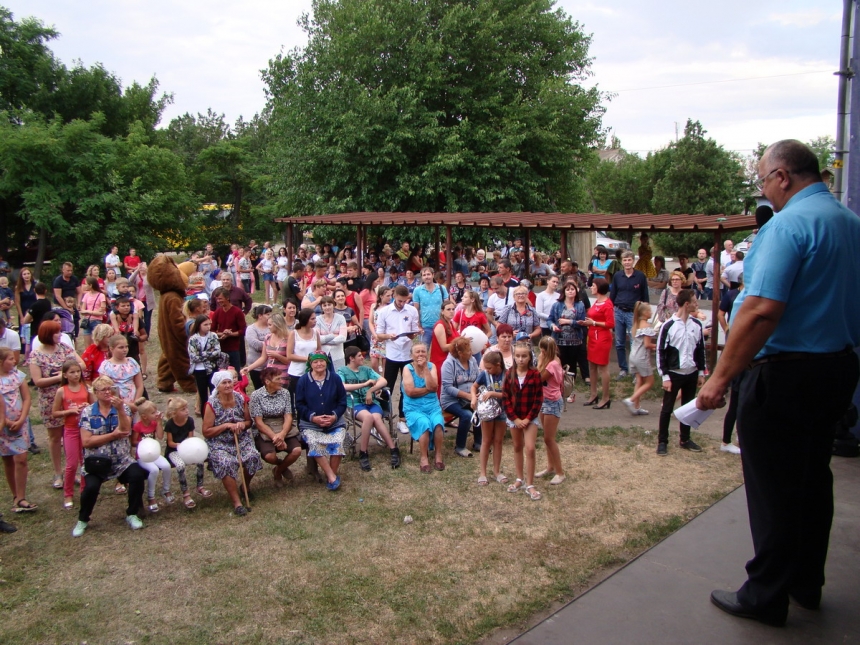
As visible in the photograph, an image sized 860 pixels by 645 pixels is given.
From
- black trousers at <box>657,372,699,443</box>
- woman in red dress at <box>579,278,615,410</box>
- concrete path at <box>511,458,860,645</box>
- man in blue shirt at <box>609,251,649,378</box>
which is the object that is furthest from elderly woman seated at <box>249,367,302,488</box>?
man in blue shirt at <box>609,251,649,378</box>

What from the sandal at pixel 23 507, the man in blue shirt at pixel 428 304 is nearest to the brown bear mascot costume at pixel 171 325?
the man in blue shirt at pixel 428 304

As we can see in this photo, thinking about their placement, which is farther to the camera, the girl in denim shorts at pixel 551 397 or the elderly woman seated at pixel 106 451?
the girl in denim shorts at pixel 551 397

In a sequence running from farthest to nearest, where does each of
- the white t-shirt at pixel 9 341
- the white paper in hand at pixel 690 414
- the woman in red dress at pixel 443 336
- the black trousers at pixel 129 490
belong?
the woman in red dress at pixel 443 336 < the white t-shirt at pixel 9 341 < the black trousers at pixel 129 490 < the white paper in hand at pixel 690 414

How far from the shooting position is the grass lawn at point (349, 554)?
4234mm

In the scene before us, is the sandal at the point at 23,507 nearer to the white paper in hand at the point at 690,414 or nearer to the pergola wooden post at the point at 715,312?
the white paper in hand at the point at 690,414

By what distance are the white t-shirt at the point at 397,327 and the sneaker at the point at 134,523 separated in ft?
12.0

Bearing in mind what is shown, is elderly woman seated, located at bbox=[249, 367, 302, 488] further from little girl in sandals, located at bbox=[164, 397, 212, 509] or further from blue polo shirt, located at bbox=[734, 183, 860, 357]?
blue polo shirt, located at bbox=[734, 183, 860, 357]

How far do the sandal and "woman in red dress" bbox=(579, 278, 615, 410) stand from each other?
644 cm

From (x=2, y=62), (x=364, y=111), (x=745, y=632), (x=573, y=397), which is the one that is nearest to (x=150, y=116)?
(x=2, y=62)

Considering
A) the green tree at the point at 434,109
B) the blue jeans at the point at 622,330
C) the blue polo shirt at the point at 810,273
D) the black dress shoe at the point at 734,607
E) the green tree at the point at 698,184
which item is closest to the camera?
the blue polo shirt at the point at 810,273

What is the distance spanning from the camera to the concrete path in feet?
11.0

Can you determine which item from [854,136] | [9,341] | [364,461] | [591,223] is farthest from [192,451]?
[591,223]

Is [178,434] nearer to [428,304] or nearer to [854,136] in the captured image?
[428,304]

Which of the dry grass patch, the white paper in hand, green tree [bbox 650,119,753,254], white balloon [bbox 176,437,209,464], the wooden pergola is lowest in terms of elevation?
the dry grass patch
